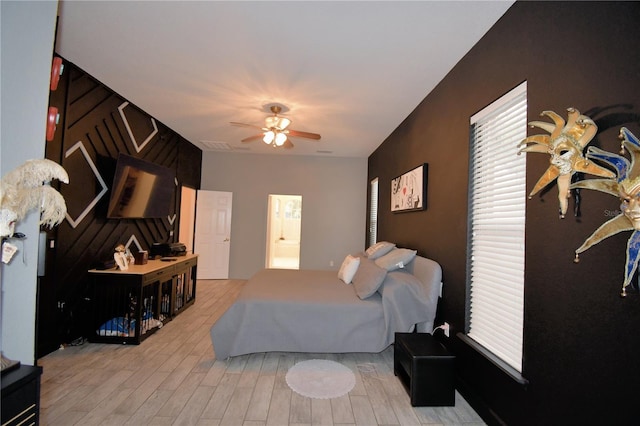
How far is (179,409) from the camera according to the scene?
6.91 ft

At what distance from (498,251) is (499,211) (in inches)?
11.3

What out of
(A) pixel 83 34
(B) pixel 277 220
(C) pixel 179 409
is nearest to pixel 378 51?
(A) pixel 83 34

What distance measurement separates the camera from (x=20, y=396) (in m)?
1.10

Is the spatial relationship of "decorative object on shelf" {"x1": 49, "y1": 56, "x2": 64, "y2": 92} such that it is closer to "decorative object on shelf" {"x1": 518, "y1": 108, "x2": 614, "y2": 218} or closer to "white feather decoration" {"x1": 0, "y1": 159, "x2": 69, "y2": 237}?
"white feather decoration" {"x1": 0, "y1": 159, "x2": 69, "y2": 237}

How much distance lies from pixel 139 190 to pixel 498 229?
4.16m

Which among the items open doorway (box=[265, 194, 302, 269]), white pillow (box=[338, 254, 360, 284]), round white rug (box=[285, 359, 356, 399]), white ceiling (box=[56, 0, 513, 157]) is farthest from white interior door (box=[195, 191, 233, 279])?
round white rug (box=[285, 359, 356, 399])

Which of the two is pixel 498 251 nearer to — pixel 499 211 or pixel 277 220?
pixel 499 211

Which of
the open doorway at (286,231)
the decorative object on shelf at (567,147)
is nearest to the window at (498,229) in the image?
the decorative object on shelf at (567,147)

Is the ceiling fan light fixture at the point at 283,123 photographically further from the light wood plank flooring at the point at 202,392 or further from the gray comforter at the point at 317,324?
the light wood plank flooring at the point at 202,392

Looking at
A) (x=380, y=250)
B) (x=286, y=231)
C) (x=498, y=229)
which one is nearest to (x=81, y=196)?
(x=380, y=250)

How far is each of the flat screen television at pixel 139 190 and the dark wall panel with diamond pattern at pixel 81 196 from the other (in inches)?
6.9

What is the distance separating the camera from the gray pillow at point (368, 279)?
115 inches

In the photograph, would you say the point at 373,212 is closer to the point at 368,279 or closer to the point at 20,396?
the point at 368,279

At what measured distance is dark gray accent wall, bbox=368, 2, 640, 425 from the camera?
125cm
